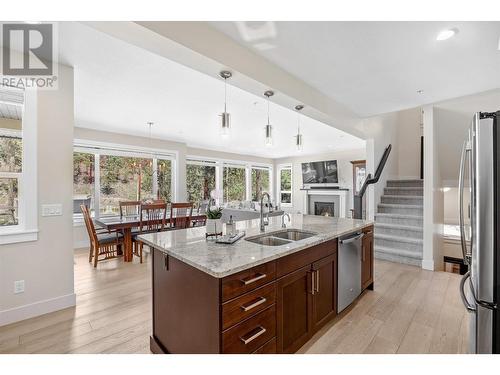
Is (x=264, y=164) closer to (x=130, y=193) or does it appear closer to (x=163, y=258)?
(x=130, y=193)

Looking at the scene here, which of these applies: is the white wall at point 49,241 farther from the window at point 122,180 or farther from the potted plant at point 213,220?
the window at point 122,180

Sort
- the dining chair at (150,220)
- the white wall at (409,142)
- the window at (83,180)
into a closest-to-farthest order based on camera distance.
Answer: the dining chair at (150,220) < the window at (83,180) < the white wall at (409,142)

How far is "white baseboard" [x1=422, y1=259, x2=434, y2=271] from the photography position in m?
3.77

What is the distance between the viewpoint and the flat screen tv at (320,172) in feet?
27.8

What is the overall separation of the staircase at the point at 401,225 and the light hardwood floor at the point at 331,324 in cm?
84

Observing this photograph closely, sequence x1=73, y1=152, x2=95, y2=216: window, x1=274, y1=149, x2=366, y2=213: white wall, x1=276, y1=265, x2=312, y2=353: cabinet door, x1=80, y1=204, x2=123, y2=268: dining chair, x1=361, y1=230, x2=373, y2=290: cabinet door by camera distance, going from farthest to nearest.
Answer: x1=274, y1=149, x2=366, y2=213: white wall
x1=73, y1=152, x2=95, y2=216: window
x1=80, y1=204, x2=123, y2=268: dining chair
x1=361, y1=230, x2=373, y2=290: cabinet door
x1=276, y1=265, x2=312, y2=353: cabinet door

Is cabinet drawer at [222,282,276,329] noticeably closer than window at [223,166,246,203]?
Yes

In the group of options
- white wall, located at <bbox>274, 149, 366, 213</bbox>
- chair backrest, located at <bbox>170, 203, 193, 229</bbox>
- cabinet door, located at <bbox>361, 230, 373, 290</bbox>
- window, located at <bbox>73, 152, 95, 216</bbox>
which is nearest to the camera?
cabinet door, located at <bbox>361, 230, 373, 290</bbox>

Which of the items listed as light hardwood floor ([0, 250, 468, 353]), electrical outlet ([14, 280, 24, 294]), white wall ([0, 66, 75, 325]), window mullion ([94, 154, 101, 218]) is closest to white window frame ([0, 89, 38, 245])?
white wall ([0, 66, 75, 325])

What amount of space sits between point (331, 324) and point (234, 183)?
6956 mm

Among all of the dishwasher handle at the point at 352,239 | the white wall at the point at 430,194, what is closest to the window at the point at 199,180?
the dishwasher handle at the point at 352,239

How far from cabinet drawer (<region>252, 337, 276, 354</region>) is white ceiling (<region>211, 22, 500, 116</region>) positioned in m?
2.20

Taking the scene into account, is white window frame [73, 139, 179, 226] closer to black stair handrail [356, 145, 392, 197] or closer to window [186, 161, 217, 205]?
window [186, 161, 217, 205]

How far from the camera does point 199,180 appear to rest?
7.71 metres
